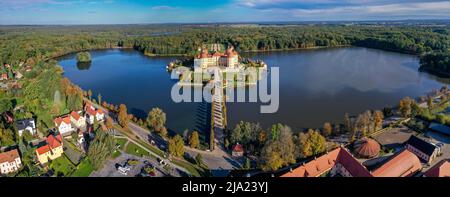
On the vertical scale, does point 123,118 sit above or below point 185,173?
above

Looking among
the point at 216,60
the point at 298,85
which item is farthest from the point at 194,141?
the point at 216,60

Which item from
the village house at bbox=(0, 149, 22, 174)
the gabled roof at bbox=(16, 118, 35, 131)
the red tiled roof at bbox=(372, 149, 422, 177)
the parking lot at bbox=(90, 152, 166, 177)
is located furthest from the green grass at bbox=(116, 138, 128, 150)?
the red tiled roof at bbox=(372, 149, 422, 177)

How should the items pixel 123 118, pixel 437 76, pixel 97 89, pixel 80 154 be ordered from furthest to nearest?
1. pixel 437 76
2. pixel 97 89
3. pixel 123 118
4. pixel 80 154
